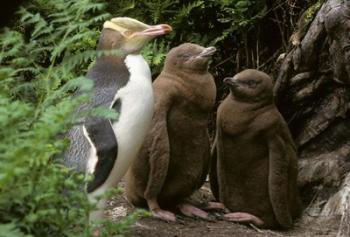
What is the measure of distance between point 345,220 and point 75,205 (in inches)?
64.5

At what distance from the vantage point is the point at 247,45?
23.4ft

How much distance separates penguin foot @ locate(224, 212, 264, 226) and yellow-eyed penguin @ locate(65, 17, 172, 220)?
1262 millimetres

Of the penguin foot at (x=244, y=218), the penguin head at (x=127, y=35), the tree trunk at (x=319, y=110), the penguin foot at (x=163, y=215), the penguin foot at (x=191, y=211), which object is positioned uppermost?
the penguin head at (x=127, y=35)

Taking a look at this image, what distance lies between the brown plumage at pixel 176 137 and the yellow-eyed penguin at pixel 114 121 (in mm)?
503

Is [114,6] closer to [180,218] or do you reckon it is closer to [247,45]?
[247,45]

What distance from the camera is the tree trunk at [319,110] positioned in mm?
5789

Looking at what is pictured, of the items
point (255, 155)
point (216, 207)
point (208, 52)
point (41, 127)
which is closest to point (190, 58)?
point (208, 52)

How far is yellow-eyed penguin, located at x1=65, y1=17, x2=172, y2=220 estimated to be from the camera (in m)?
4.31

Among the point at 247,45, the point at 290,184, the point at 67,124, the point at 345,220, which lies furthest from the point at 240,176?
the point at 67,124


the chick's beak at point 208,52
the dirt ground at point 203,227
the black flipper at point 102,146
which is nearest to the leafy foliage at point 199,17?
the chick's beak at point 208,52

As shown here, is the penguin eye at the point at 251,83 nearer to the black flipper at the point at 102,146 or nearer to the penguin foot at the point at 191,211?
the penguin foot at the point at 191,211

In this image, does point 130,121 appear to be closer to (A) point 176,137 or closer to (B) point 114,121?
(B) point 114,121

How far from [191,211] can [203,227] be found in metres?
0.22

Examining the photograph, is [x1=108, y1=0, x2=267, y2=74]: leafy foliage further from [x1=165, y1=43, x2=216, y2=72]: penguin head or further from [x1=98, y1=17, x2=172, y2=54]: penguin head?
[x1=98, y1=17, x2=172, y2=54]: penguin head
